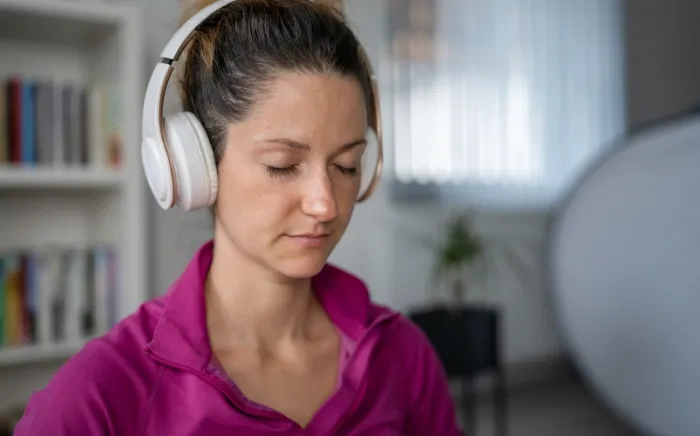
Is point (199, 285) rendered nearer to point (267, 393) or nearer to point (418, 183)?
point (267, 393)

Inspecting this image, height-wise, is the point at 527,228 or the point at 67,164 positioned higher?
the point at 67,164

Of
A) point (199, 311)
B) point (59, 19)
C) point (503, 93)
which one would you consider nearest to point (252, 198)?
point (199, 311)

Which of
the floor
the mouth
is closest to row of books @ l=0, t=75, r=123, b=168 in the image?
the mouth

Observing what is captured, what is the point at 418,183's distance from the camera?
2.38 metres

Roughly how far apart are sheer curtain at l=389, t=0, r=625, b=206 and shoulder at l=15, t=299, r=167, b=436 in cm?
166

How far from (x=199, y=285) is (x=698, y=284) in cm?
151

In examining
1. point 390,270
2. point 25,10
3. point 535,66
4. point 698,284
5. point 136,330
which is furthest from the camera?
point 535,66

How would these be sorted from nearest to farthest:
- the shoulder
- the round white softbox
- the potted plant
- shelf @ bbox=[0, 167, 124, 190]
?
1. the shoulder
2. shelf @ bbox=[0, 167, 124, 190]
3. the round white softbox
4. the potted plant

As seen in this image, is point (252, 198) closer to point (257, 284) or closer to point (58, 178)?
point (257, 284)

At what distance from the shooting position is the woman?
0.71 m

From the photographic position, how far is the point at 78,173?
1584 millimetres

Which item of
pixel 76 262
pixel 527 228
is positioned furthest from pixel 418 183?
pixel 76 262

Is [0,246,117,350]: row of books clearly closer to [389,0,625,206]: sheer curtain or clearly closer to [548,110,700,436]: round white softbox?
[389,0,625,206]: sheer curtain

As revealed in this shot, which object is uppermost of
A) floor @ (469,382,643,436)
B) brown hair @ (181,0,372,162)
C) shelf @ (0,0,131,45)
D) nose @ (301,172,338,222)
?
shelf @ (0,0,131,45)
